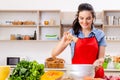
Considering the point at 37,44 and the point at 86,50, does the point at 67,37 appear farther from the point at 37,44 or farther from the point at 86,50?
the point at 37,44

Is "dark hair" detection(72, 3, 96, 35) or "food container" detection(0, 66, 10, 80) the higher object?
"dark hair" detection(72, 3, 96, 35)

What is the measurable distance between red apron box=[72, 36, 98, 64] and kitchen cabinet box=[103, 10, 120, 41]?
2.71 meters

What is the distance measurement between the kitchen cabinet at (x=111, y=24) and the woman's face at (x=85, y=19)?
292 cm

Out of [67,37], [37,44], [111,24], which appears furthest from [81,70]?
[37,44]

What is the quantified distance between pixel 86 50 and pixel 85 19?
33cm

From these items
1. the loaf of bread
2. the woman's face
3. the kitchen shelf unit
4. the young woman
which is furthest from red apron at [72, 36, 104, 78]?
the kitchen shelf unit

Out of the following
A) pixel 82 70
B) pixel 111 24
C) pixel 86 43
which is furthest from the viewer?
pixel 111 24

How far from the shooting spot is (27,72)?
1.45m

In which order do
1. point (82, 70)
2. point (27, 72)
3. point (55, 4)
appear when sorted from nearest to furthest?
point (27, 72) → point (82, 70) → point (55, 4)

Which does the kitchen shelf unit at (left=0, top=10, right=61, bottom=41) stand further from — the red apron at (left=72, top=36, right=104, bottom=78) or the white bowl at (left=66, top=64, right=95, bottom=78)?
the white bowl at (left=66, top=64, right=95, bottom=78)

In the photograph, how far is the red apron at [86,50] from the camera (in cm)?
201

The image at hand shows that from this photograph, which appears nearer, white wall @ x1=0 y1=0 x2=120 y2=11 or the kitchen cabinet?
the kitchen cabinet

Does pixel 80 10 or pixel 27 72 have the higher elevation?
pixel 80 10

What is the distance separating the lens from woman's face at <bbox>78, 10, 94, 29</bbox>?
1.82m
